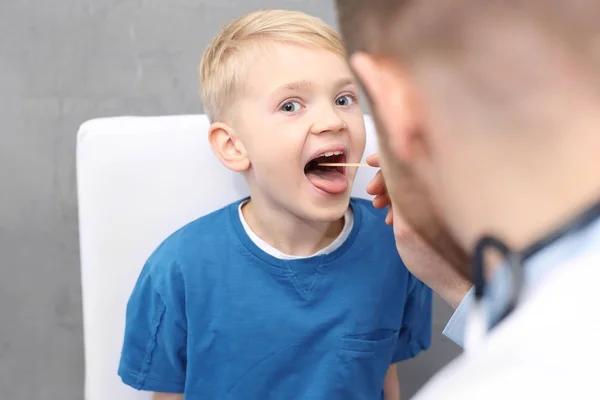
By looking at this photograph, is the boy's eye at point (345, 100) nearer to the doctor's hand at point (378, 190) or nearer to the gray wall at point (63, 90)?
the doctor's hand at point (378, 190)

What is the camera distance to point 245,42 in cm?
78

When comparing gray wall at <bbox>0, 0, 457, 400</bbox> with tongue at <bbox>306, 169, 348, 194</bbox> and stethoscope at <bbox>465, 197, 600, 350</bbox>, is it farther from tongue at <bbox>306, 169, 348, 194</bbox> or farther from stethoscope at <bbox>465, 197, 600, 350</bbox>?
stethoscope at <bbox>465, 197, 600, 350</bbox>

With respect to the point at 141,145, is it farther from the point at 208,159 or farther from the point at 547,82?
the point at 547,82

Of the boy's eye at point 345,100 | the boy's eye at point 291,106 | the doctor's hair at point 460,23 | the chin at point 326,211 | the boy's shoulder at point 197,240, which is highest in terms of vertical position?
the doctor's hair at point 460,23

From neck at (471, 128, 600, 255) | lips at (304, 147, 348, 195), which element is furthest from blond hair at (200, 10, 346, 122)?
neck at (471, 128, 600, 255)

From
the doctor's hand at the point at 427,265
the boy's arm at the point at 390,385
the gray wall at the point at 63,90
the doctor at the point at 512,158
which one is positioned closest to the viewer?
the doctor at the point at 512,158

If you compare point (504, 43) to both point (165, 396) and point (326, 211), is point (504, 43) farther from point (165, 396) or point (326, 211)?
point (165, 396)

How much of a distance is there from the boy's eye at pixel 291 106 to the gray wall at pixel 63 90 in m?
0.39

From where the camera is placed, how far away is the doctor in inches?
11.8

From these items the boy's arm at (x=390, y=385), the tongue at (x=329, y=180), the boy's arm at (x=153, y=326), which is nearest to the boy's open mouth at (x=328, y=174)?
the tongue at (x=329, y=180)

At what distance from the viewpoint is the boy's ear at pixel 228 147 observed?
0.78m

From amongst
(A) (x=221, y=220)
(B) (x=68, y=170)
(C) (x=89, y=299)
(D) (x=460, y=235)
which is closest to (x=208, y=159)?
(A) (x=221, y=220)

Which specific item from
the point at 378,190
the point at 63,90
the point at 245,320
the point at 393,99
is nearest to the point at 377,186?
the point at 378,190

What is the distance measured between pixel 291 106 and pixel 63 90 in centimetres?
52
